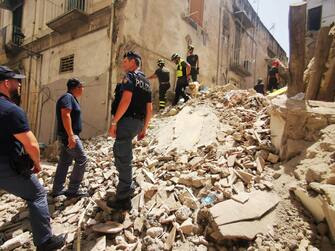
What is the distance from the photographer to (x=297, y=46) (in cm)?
413

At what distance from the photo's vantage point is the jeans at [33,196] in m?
2.69

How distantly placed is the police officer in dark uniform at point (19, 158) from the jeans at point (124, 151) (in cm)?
90

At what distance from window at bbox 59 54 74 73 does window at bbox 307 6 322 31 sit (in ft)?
30.9

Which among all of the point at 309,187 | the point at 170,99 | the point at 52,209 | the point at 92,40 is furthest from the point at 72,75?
the point at 309,187

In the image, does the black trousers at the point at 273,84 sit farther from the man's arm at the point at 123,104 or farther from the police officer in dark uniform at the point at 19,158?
the police officer in dark uniform at the point at 19,158

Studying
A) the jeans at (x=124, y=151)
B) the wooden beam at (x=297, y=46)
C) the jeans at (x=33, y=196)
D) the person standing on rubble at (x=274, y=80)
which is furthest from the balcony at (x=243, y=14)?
the jeans at (x=33, y=196)

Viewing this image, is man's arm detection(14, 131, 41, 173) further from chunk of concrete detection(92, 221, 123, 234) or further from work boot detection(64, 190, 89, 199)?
work boot detection(64, 190, 89, 199)

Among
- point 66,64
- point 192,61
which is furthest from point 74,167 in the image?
point 66,64

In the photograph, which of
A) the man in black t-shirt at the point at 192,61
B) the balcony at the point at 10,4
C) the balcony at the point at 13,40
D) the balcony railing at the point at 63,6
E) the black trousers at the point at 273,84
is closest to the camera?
the man in black t-shirt at the point at 192,61

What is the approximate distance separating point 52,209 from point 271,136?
336cm

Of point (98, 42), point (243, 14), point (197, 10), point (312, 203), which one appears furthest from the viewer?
point (243, 14)

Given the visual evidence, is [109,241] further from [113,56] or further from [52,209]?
[113,56]

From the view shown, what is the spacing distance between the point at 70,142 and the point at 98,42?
21.1 ft

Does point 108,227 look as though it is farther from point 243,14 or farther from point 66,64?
point 243,14
